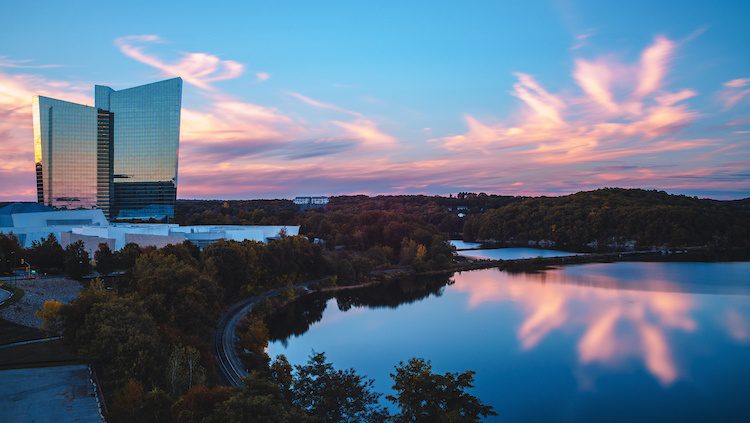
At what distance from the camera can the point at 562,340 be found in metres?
18.5

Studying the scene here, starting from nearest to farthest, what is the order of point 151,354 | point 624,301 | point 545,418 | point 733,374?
1. point 151,354
2. point 545,418
3. point 733,374
4. point 624,301

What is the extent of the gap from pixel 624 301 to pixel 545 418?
15.9 metres

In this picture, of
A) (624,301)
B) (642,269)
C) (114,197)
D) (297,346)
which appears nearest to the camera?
(297,346)

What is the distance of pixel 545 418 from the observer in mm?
11984

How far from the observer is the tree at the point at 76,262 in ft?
69.9

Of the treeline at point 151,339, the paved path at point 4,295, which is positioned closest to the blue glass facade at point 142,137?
the treeline at point 151,339

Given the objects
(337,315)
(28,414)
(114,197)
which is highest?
(114,197)

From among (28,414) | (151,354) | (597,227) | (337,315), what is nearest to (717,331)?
(337,315)

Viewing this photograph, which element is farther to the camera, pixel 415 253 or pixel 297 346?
pixel 415 253

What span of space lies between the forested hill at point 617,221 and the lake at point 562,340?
2406cm

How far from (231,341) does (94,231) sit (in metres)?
16.3

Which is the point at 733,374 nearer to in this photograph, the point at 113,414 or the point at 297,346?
the point at 297,346

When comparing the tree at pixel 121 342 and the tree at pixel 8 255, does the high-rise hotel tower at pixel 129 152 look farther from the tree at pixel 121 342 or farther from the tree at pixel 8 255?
the tree at pixel 121 342

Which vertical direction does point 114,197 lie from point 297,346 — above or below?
above
